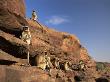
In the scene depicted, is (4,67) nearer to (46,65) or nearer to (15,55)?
(15,55)

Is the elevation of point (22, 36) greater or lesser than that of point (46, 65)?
greater

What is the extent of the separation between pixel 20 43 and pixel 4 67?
4.64 meters

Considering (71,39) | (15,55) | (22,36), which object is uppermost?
(71,39)

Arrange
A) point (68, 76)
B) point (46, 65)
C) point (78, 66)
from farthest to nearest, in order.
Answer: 1. point (78, 66)
2. point (68, 76)
3. point (46, 65)

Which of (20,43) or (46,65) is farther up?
(20,43)

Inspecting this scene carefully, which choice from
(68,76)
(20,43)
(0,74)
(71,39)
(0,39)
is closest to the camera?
(0,74)

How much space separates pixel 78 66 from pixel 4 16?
21.7m

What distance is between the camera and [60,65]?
1453 inches

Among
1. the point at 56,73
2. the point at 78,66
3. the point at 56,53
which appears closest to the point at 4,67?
the point at 56,73

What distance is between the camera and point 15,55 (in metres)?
24.8

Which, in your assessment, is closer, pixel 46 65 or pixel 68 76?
pixel 46 65

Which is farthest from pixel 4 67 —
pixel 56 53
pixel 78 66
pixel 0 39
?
pixel 78 66

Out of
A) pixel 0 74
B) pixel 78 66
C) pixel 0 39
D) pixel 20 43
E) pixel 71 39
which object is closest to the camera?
pixel 0 74

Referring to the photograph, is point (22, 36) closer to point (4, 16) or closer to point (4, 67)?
point (4, 16)
